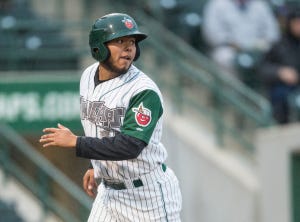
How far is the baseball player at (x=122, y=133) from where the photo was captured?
5.50 metres

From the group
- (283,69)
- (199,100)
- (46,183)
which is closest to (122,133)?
(46,183)

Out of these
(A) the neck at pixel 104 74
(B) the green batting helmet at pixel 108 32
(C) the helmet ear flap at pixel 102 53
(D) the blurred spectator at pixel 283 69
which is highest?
(B) the green batting helmet at pixel 108 32

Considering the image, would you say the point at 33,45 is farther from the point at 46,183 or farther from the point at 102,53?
the point at 102,53

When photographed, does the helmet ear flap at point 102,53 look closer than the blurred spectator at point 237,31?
Yes

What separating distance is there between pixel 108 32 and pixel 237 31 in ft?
17.7

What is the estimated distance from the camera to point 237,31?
1087 cm

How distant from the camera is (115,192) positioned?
5859 millimetres

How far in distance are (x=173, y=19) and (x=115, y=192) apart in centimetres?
605

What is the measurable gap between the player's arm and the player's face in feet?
0.62

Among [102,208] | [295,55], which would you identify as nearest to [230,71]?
[295,55]

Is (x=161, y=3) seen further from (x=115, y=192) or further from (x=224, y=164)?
(x=115, y=192)

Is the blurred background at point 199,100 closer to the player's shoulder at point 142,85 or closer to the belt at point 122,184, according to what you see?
the belt at point 122,184

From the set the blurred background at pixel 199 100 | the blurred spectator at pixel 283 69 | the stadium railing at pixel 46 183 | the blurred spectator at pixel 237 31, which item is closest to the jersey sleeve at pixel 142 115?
the stadium railing at pixel 46 183

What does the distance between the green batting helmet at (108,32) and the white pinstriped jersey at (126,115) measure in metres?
0.19
